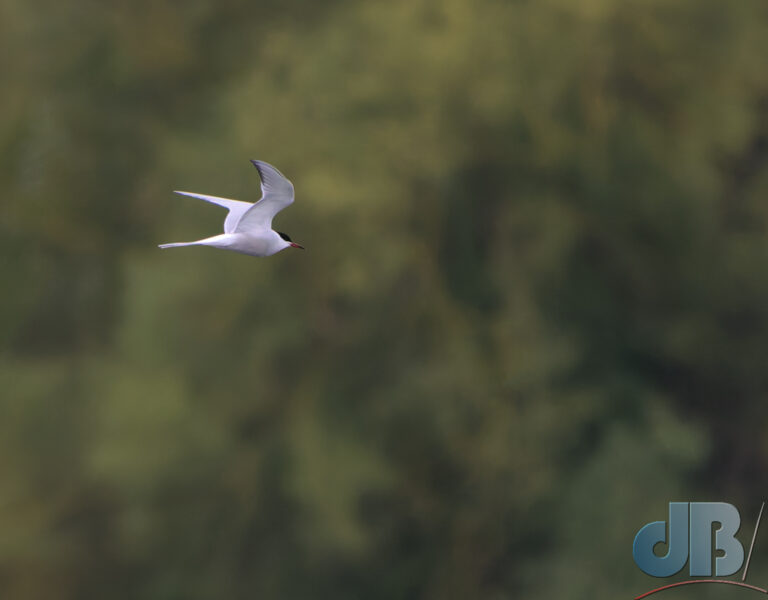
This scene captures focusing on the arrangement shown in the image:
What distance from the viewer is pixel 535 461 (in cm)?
534

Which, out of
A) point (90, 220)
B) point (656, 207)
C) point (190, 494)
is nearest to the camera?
point (190, 494)

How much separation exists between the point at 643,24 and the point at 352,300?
1815mm

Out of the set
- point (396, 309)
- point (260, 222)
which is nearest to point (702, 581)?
point (396, 309)

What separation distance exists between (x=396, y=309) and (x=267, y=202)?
2.16 metres

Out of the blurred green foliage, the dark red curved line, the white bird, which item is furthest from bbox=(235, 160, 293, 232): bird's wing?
the dark red curved line

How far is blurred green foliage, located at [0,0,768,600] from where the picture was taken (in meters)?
5.13

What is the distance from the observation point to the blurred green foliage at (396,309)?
5.13 meters

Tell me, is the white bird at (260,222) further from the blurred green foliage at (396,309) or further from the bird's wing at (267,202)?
the blurred green foliage at (396,309)

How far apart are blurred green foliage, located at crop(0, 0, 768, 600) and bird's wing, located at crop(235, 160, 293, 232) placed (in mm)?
1875

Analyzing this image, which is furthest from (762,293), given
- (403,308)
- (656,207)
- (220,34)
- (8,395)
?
(8,395)

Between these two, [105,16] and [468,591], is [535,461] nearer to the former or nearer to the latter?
[468,591]

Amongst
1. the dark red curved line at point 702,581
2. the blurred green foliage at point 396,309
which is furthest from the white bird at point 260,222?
the dark red curved line at point 702,581

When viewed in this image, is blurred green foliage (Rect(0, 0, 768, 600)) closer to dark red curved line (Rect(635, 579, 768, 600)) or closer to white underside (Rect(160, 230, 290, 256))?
dark red curved line (Rect(635, 579, 768, 600))

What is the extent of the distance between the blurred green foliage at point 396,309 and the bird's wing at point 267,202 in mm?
1875
